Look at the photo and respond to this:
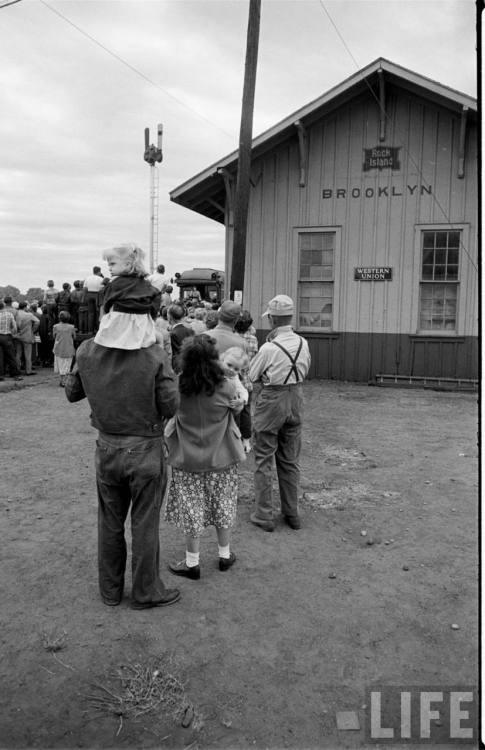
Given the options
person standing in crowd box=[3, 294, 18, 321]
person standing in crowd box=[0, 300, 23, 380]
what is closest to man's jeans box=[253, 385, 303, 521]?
person standing in crowd box=[0, 300, 23, 380]

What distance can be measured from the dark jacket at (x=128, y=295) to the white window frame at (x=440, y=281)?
10.5 m

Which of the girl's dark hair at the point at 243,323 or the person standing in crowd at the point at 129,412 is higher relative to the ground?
the girl's dark hair at the point at 243,323

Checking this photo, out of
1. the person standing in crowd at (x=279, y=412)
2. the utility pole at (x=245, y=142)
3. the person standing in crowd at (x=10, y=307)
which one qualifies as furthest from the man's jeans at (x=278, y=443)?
the person standing in crowd at (x=10, y=307)

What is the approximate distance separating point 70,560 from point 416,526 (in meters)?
2.85

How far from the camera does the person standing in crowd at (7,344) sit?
45.1 feet

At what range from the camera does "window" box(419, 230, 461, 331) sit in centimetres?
1284

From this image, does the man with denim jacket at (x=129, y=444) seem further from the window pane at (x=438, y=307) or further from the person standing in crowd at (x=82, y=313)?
the person standing in crowd at (x=82, y=313)

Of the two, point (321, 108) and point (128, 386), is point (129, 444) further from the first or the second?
point (321, 108)

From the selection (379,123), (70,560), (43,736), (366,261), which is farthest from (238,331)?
(379,123)

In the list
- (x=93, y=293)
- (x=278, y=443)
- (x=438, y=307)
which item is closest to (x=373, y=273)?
(x=438, y=307)

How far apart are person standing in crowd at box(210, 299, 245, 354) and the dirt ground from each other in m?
1.56

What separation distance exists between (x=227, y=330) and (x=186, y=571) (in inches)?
80.7

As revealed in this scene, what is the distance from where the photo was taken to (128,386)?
3.54 m

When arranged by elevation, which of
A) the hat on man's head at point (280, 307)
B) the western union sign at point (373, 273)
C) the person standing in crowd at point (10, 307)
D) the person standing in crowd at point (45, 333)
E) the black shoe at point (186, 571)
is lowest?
the black shoe at point (186, 571)
